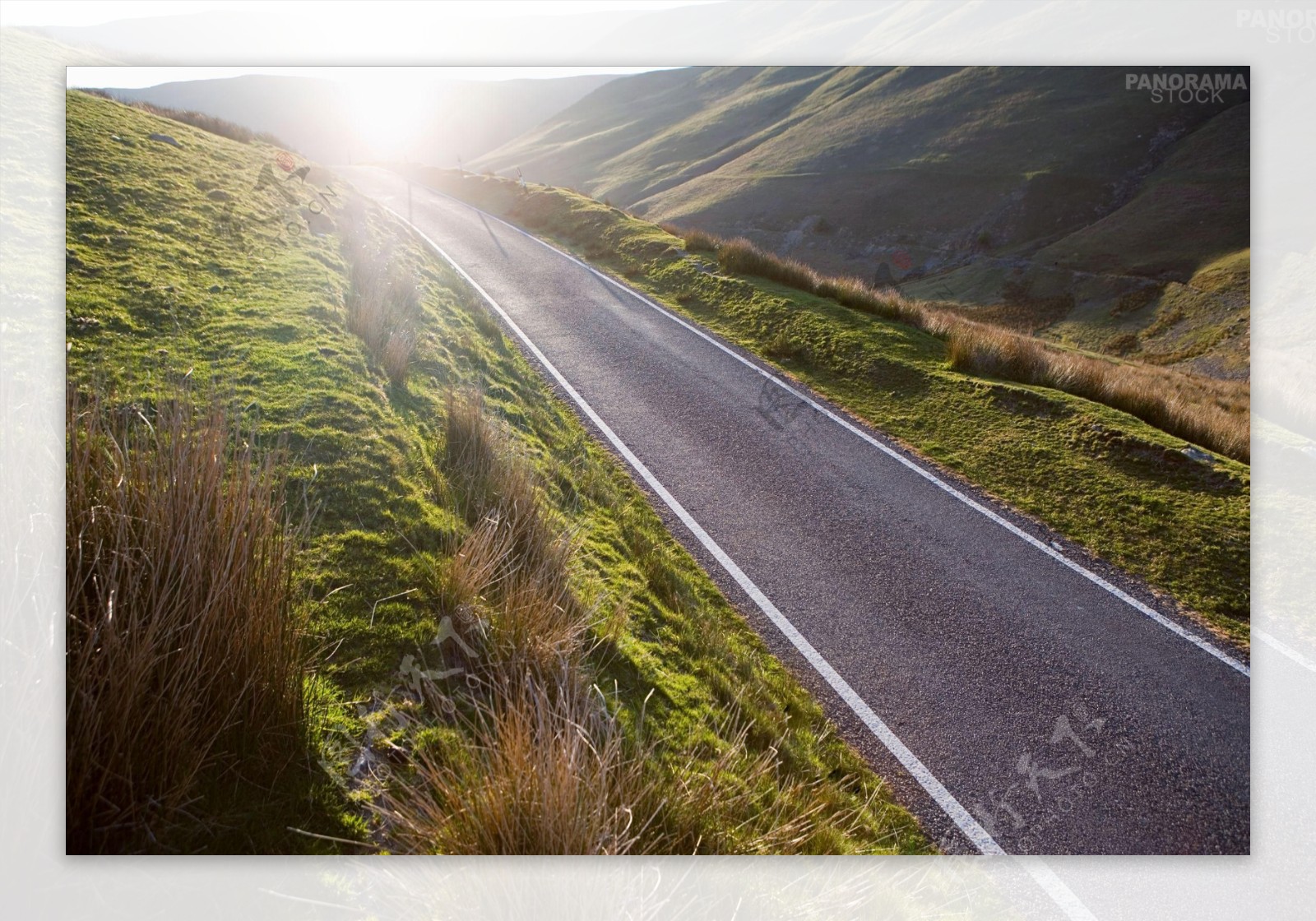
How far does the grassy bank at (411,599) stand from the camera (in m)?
3.07

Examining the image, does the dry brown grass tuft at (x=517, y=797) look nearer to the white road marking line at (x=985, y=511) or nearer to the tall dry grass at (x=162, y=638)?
the tall dry grass at (x=162, y=638)

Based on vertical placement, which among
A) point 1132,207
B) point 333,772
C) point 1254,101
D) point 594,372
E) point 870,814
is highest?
point 1132,207

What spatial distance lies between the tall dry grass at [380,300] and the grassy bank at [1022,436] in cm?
547

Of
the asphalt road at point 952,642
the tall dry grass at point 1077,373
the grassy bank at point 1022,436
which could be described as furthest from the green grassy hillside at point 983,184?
the asphalt road at point 952,642

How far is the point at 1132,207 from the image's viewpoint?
602 inches

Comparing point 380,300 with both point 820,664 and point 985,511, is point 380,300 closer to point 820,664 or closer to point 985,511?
point 820,664

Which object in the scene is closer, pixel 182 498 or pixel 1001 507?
pixel 182 498

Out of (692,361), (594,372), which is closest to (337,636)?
(594,372)

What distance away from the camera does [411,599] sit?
395 cm

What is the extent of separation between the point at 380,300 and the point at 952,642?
5898 mm

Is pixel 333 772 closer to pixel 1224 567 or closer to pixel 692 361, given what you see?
pixel 1224 567

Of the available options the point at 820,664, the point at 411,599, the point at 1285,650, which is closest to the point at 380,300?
the point at 411,599

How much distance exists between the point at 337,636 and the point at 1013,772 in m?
3.60

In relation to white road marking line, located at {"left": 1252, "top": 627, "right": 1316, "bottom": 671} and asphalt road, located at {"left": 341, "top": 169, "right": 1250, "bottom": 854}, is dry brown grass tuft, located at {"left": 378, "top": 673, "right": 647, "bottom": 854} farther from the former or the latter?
white road marking line, located at {"left": 1252, "top": 627, "right": 1316, "bottom": 671}
